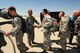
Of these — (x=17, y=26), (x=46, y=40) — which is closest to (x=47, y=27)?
(x=46, y=40)

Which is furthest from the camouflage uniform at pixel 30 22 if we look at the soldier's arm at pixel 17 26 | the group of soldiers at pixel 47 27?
the soldier's arm at pixel 17 26

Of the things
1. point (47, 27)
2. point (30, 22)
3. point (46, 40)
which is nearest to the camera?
point (47, 27)

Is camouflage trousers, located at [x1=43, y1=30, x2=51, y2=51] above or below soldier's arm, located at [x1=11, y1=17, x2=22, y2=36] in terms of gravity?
below

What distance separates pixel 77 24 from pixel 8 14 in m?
3.48

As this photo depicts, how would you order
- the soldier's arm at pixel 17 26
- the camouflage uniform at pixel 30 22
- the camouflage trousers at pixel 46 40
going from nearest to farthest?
the soldier's arm at pixel 17 26
the camouflage trousers at pixel 46 40
the camouflage uniform at pixel 30 22

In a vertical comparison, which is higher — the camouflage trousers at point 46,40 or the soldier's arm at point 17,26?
the soldier's arm at point 17,26

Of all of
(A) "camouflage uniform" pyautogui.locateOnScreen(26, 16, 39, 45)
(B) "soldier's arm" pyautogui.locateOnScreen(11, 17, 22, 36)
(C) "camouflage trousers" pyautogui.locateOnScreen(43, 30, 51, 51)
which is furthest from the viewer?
(A) "camouflage uniform" pyautogui.locateOnScreen(26, 16, 39, 45)

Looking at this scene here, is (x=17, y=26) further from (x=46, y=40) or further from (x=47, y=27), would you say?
(x=46, y=40)

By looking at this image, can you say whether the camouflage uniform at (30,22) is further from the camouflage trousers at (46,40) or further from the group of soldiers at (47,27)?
the camouflage trousers at (46,40)

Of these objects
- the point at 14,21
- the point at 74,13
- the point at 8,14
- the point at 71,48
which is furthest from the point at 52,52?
the point at 8,14

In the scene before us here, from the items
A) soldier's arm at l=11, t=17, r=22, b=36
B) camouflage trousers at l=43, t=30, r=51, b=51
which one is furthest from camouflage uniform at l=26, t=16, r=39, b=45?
soldier's arm at l=11, t=17, r=22, b=36

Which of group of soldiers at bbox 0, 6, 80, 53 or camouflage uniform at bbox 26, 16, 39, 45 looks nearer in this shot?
group of soldiers at bbox 0, 6, 80, 53

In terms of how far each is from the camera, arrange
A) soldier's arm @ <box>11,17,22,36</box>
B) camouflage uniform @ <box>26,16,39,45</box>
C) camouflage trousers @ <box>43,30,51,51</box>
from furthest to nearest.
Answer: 1. camouflage uniform @ <box>26,16,39,45</box>
2. camouflage trousers @ <box>43,30,51,51</box>
3. soldier's arm @ <box>11,17,22,36</box>

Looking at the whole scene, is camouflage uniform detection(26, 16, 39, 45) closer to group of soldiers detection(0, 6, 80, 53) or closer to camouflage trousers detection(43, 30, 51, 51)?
group of soldiers detection(0, 6, 80, 53)
